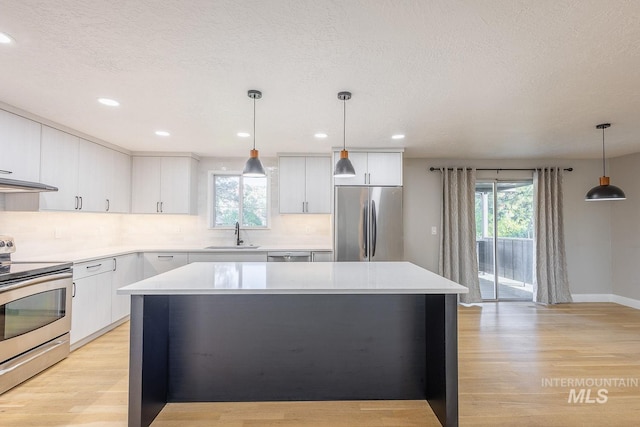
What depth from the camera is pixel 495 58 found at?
1.99 m

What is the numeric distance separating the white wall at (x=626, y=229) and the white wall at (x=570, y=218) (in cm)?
10

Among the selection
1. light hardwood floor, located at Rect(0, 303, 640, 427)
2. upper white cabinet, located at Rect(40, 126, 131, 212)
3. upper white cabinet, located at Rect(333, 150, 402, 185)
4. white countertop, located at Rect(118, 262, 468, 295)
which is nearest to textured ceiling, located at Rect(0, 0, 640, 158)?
upper white cabinet, located at Rect(40, 126, 131, 212)

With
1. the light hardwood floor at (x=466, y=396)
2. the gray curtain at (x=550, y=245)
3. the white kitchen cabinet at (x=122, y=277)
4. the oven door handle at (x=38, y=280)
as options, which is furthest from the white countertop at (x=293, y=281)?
the gray curtain at (x=550, y=245)

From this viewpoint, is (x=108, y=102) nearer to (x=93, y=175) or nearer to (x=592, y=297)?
(x=93, y=175)

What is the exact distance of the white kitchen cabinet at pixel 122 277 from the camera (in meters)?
3.76

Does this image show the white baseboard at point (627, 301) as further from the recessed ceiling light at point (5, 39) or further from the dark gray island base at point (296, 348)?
the recessed ceiling light at point (5, 39)

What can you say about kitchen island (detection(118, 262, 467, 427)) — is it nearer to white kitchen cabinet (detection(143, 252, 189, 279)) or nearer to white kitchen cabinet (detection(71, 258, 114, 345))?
white kitchen cabinet (detection(71, 258, 114, 345))

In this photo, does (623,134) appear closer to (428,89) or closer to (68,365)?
(428,89)

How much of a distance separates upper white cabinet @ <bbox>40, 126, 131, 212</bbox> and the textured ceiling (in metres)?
0.28

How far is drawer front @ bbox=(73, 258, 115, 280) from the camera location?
3145mm

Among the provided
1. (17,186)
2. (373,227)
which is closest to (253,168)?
(17,186)

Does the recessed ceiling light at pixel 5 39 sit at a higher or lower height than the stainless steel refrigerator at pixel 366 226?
higher

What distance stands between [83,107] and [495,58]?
3319 mm

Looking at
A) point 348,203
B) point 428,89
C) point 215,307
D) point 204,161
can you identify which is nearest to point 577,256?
point 348,203
